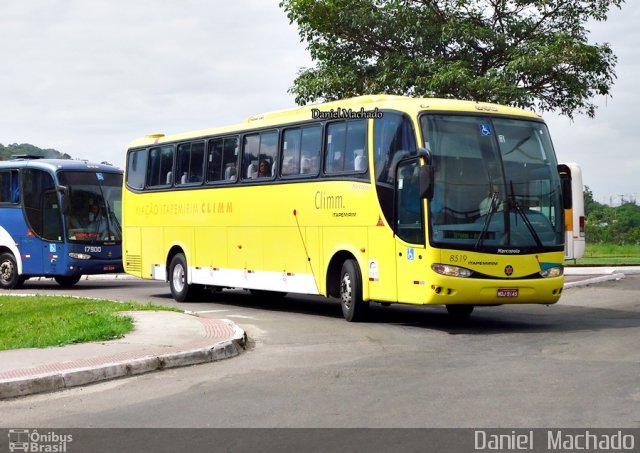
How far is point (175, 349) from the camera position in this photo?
41.2 feet

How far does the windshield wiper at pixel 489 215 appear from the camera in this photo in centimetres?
1548

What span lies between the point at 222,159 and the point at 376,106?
5472 mm

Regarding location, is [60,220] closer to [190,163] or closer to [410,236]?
[190,163]

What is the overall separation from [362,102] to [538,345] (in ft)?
18.8

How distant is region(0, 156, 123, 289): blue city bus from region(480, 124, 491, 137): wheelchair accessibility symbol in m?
14.8

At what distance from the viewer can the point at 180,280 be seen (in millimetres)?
23141

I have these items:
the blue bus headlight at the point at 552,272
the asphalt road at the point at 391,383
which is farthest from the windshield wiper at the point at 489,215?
the asphalt road at the point at 391,383

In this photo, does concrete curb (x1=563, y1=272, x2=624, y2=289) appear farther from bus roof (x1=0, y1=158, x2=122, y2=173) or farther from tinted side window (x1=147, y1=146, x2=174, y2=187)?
bus roof (x1=0, y1=158, x2=122, y2=173)

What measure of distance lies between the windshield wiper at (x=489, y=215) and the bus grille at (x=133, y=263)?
11440 millimetres

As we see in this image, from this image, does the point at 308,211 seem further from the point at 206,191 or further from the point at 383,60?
the point at 383,60

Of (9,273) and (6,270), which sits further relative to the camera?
(6,270)

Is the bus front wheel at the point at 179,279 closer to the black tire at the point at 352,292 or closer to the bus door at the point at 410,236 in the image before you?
the black tire at the point at 352,292

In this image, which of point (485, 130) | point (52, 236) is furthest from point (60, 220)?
point (485, 130)

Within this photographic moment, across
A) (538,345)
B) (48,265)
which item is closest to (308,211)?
(538,345)
